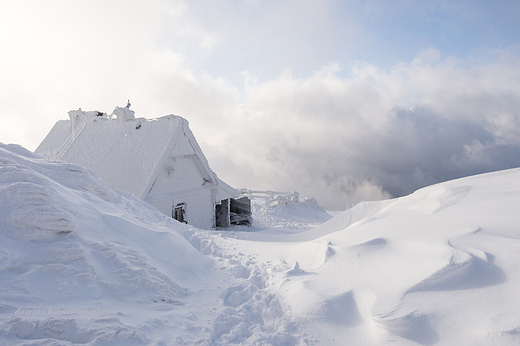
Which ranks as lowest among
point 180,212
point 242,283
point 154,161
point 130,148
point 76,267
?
point 242,283

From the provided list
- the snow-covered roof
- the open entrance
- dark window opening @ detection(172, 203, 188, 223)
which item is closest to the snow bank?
the snow-covered roof

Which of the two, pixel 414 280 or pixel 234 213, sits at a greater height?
pixel 234 213

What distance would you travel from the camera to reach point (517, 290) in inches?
111

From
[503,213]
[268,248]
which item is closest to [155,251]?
[268,248]

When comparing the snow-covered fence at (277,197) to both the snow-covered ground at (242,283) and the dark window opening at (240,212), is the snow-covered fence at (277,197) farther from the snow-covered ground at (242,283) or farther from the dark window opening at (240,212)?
the snow-covered ground at (242,283)

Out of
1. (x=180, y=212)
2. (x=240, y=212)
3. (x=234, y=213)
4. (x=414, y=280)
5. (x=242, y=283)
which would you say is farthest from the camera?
(x=240, y=212)

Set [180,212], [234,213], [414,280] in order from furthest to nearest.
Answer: [234,213] < [180,212] < [414,280]

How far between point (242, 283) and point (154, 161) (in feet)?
25.9

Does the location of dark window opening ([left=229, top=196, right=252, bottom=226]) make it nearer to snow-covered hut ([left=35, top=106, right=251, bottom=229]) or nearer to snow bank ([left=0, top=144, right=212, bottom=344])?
snow-covered hut ([left=35, top=106, right=251, bottom=229])

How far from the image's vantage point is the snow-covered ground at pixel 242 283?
8.57 ft

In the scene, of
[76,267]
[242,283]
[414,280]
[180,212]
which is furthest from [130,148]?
[414,280]

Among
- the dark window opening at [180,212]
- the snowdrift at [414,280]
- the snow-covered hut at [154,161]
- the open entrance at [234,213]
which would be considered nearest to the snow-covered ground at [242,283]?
the snowdrift at [414,280]

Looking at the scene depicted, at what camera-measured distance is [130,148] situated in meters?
11.6

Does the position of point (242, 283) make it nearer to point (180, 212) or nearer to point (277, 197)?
point (180, 212)
